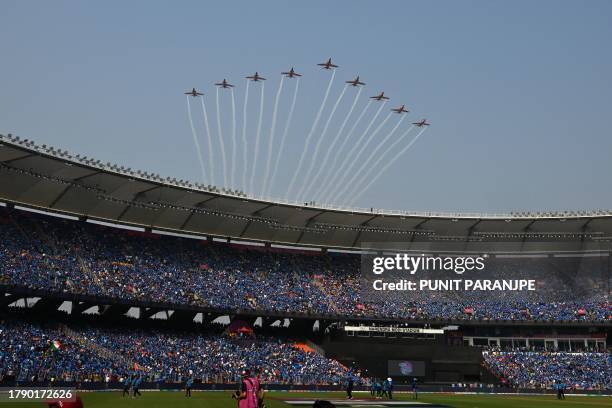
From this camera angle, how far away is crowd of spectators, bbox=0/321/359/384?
175 feet

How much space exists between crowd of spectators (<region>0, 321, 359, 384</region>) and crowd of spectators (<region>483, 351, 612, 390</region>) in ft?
55.5

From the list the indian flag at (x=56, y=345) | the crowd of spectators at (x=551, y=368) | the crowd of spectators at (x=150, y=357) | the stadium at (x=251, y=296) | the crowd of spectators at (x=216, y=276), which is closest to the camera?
the crowd of spectators at (x=150, y=357)

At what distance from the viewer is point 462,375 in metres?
75.0

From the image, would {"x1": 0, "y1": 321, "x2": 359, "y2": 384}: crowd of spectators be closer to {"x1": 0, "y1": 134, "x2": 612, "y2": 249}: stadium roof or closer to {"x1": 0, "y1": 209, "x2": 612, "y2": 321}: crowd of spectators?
{"x1": 0, "y1": 209, "x2": 612, "y2": 321}: crowd of spectators

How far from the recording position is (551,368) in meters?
73.4

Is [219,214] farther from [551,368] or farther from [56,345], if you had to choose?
[551,368]

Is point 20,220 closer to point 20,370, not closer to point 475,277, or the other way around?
point 20,370

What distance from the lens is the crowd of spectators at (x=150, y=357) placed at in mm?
53375

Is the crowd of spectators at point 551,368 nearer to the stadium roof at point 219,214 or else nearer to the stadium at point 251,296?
the stadium at point 251,296

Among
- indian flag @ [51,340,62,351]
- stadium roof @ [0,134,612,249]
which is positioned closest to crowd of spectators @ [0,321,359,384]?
indian flag @ [51,340,62,351]

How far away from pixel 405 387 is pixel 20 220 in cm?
4015

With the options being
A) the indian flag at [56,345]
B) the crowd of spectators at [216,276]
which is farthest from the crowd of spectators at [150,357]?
the crowd of spectators at [216,276]

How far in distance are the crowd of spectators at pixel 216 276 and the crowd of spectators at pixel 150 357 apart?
12.3 ft

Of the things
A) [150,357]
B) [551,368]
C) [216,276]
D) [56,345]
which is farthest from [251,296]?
[551,368]
